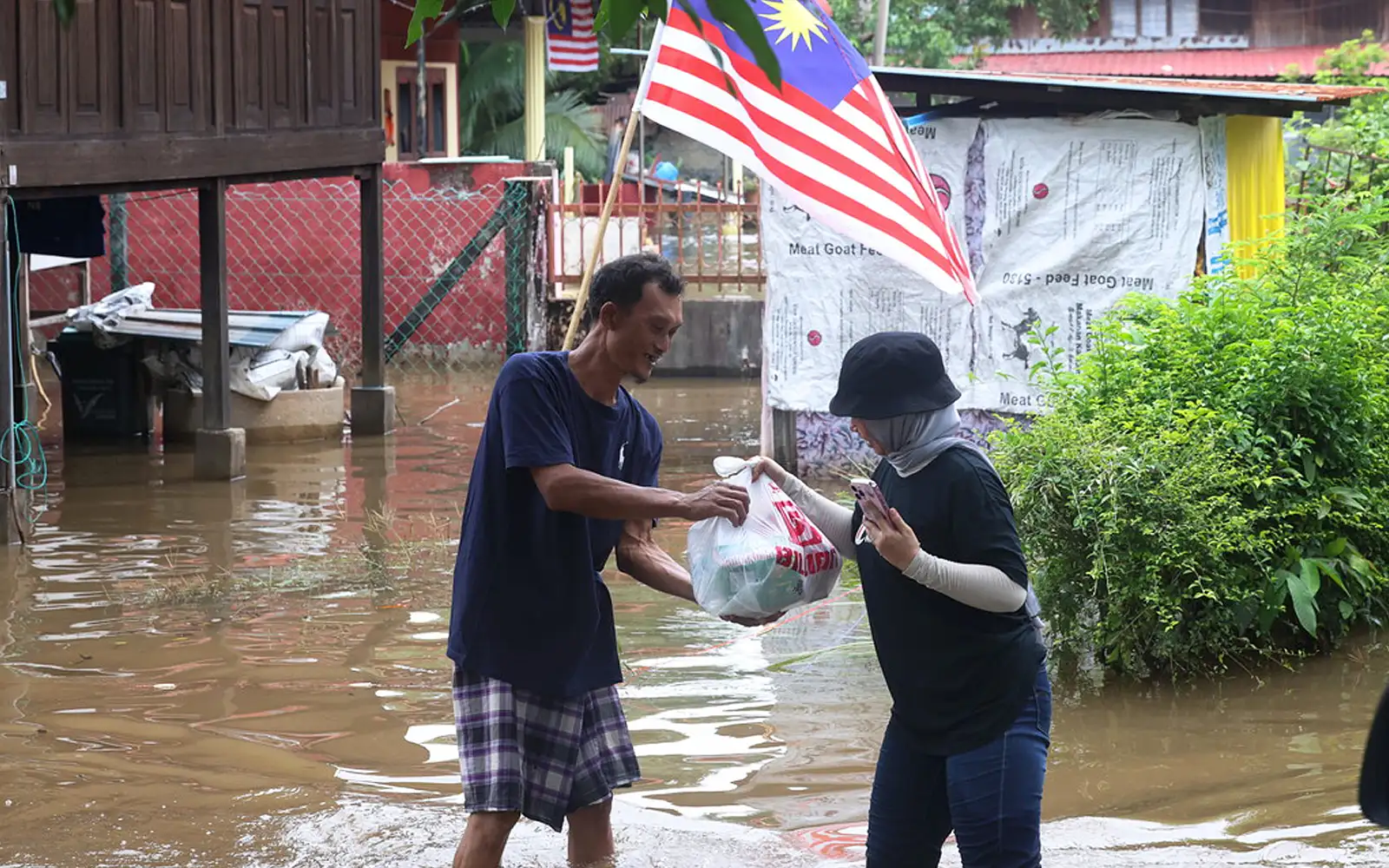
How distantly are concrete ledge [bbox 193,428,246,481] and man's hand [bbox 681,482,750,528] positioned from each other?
900cm

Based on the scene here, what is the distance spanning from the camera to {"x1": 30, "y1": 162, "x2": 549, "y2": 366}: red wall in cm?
1989

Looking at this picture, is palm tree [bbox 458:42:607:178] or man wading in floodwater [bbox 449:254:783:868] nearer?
man wading in floodwater [bbox 449:254:783:868]

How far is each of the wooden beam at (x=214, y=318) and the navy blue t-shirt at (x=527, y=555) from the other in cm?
887

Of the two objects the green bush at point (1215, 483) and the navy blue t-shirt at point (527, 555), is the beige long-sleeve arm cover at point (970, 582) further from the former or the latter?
the green bush at point (1215, 483)

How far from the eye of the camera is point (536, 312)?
1969 centimetres

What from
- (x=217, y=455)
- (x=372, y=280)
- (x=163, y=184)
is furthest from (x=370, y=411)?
(x=163, y=184)

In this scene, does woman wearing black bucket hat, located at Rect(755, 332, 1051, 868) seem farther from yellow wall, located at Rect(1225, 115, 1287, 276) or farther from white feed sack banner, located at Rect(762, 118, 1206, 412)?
yellow wall, located at Rect(1225, 115, 1287, 276)

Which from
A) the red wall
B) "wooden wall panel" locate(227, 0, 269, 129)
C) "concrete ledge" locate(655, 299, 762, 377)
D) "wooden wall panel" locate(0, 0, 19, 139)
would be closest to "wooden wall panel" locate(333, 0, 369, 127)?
"wooden wall panel" locate(227, 0, 269, 129)

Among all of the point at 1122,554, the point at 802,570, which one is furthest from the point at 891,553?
the point at 1122,554

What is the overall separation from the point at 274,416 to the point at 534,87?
1018 cm

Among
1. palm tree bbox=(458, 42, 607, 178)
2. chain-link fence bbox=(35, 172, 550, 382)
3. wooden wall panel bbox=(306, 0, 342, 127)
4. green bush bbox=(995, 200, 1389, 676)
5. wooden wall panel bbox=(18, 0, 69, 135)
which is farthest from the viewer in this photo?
palm tree bbox=(458, 42, 607, 178)

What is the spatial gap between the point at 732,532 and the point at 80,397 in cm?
1169

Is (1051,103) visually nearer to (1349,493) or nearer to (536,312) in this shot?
(1349,493)

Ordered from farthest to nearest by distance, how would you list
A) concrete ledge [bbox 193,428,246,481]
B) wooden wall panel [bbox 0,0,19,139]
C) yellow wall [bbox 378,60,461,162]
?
yellow wall [bbox 378,60,461,162]
concrete ledge [bbox 193,428,246,481]
wooden wall panel [bbox 0,0,19,139]
